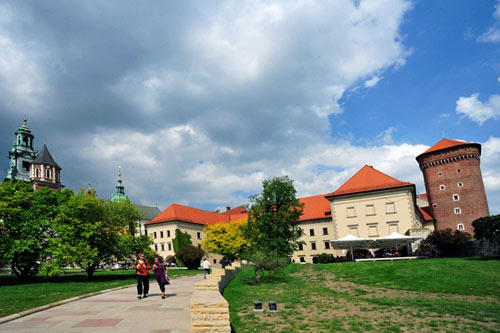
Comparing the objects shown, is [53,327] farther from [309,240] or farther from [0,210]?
[309,240]

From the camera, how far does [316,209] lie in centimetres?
5703

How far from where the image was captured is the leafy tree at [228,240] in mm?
49344

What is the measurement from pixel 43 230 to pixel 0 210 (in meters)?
3.45

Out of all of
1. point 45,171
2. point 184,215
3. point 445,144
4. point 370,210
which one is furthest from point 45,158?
point 445,144

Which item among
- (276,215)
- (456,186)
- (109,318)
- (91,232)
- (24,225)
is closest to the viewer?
(109,318)

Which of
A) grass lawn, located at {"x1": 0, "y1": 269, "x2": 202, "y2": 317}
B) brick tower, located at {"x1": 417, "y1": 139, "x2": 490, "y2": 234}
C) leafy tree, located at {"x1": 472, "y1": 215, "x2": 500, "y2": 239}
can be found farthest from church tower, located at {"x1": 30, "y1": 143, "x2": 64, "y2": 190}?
leafy tree, located at {"x1": 472, "y1": 215, "x2": 500, "y2": 239}

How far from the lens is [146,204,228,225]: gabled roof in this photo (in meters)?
64.0

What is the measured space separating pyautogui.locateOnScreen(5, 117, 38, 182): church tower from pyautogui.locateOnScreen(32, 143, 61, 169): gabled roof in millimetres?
8650

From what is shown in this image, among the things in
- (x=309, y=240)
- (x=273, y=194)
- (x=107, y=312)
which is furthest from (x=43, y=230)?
(x=309, y=240)

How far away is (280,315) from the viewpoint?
33.0 ft

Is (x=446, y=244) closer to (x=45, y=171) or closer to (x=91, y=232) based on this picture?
(x=91, y=232)

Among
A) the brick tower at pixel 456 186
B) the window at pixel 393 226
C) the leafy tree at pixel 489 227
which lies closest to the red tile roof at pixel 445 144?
the brick tower at pixel 456 186

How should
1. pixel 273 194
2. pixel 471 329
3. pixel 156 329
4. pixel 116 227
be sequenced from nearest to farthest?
pixel 156 329
pixel 471 329
pixel 116 227
pixel 273 194

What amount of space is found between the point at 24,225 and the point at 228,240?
96.6 feet
